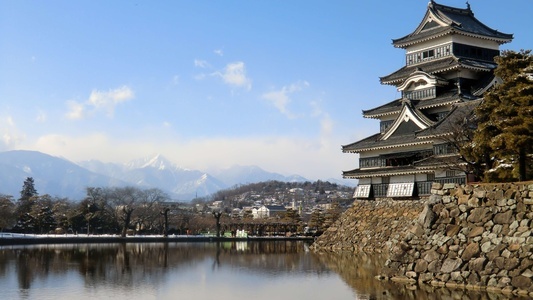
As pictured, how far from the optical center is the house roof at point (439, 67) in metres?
39.4

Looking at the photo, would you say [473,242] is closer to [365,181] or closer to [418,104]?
[418,104]

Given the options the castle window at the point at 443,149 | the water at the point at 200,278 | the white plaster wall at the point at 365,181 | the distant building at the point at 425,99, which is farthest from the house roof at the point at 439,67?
the water at the point at 200,278

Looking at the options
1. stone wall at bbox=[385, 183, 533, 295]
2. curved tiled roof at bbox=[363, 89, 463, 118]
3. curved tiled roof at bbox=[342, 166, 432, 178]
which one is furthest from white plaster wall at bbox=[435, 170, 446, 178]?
stone wall at bbox=[385, 183, 533, 295]

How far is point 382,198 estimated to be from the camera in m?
40.7

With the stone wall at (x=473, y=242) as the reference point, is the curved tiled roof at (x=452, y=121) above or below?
above

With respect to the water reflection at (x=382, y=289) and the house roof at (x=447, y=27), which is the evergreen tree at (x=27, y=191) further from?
the water reflection at (x=382, y=289)

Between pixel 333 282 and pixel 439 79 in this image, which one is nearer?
pixel 333 282

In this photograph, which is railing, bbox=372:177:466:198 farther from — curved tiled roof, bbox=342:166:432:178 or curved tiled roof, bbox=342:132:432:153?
curved tiled roof, bbox=342:132:432:153

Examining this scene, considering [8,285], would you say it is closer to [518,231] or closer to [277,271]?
[277,271]

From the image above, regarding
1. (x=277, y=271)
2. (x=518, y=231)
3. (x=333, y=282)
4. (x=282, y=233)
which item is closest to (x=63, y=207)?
(x=282, y=233)

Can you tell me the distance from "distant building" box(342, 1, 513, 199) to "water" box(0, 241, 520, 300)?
251 inches

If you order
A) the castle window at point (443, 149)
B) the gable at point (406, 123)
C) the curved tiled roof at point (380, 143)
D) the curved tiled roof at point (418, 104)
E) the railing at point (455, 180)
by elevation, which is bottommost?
the railing at point (455, 180)

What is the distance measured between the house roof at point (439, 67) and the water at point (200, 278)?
511 inches

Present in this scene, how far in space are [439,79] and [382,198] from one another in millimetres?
8099
